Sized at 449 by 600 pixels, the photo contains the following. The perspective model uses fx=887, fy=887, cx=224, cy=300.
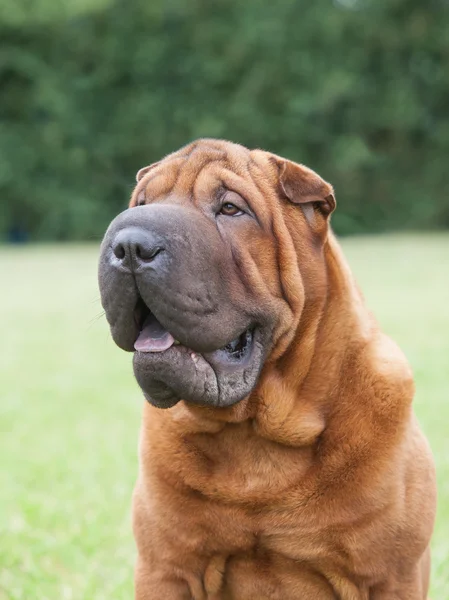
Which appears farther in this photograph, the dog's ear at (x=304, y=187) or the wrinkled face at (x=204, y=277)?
the dog's ear at (x=304, y=187)

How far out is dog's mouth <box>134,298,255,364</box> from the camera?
2.30m

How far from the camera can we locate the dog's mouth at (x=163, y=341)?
2.30m

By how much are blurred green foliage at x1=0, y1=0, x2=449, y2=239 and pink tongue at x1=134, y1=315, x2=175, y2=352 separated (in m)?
23.5

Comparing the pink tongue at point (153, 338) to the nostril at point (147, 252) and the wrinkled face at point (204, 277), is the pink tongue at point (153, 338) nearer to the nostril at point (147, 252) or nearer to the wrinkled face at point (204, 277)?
the wrinkled face at point (204, 277)

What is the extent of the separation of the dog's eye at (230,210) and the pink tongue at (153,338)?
0.34 metres

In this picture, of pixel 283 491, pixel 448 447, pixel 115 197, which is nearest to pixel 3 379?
pixel 448 447

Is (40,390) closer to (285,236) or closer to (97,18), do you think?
(285,236)

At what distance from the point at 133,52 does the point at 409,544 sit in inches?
1073

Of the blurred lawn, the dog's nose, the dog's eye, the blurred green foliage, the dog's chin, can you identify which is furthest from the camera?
the blurred green foliage

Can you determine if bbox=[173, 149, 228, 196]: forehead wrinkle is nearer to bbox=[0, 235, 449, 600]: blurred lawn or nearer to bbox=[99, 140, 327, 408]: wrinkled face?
bbox=[99, 140, 327, 408]: wrinkled face

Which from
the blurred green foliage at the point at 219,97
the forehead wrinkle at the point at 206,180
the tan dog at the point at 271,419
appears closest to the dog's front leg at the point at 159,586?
the tan dog at the point at 271,419

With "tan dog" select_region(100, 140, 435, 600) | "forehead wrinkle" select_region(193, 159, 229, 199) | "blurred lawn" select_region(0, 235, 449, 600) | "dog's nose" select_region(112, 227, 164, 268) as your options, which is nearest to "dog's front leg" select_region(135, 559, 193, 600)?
"tan dog" select_region(100, 140, 435, 600)

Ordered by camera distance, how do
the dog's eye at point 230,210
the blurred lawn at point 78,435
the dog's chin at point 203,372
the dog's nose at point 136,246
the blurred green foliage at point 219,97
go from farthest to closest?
1. the blurred green foliage at point 219,97
2. the blurred lawn at point 78,435
3. the dog's eye at point 230,210
4. the dog's chin at point 203,372
5. the dog's nose at point 136,246

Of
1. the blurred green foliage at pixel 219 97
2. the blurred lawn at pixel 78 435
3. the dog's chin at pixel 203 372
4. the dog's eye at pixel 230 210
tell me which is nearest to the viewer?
the dog's chin at pixel 203 372
